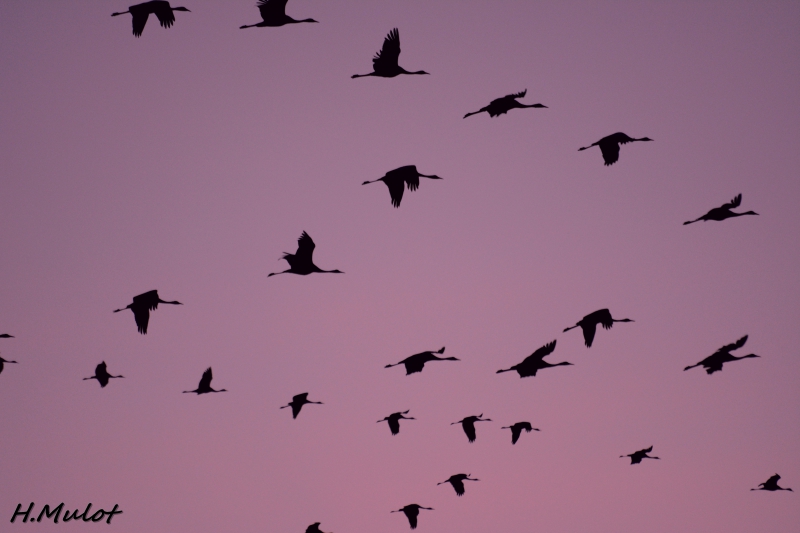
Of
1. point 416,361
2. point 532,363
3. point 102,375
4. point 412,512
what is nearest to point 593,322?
point 532,363

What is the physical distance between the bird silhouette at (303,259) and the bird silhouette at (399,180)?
297 centimetres

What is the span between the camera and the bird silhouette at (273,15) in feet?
93.5

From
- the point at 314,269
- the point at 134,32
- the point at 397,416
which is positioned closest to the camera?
the point at 134,32

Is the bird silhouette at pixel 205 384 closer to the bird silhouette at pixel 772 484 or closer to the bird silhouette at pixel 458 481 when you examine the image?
the bird silhouette at pixel 458 481

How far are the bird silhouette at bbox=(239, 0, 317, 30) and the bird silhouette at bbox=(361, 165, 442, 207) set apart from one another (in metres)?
4.07

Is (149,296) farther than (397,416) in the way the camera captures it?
No

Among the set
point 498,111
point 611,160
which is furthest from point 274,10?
point 611,160

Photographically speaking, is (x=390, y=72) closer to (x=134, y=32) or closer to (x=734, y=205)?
(x=134, y=32)

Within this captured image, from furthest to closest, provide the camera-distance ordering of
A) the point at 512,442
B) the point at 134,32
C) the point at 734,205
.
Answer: the point at 512,442, the point at 734,205, the point at 134,32

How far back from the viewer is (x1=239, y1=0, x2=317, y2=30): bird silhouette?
28484 millimetres

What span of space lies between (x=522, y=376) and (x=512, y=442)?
3695mm

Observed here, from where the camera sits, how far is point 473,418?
38.1 meters

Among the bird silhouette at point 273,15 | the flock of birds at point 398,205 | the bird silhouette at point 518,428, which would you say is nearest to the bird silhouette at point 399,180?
the flock of birds at point 398,205

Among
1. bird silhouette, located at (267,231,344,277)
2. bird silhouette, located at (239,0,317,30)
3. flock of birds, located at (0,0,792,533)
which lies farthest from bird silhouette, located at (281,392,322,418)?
bird silhouette, located at (239,0,317,30)
